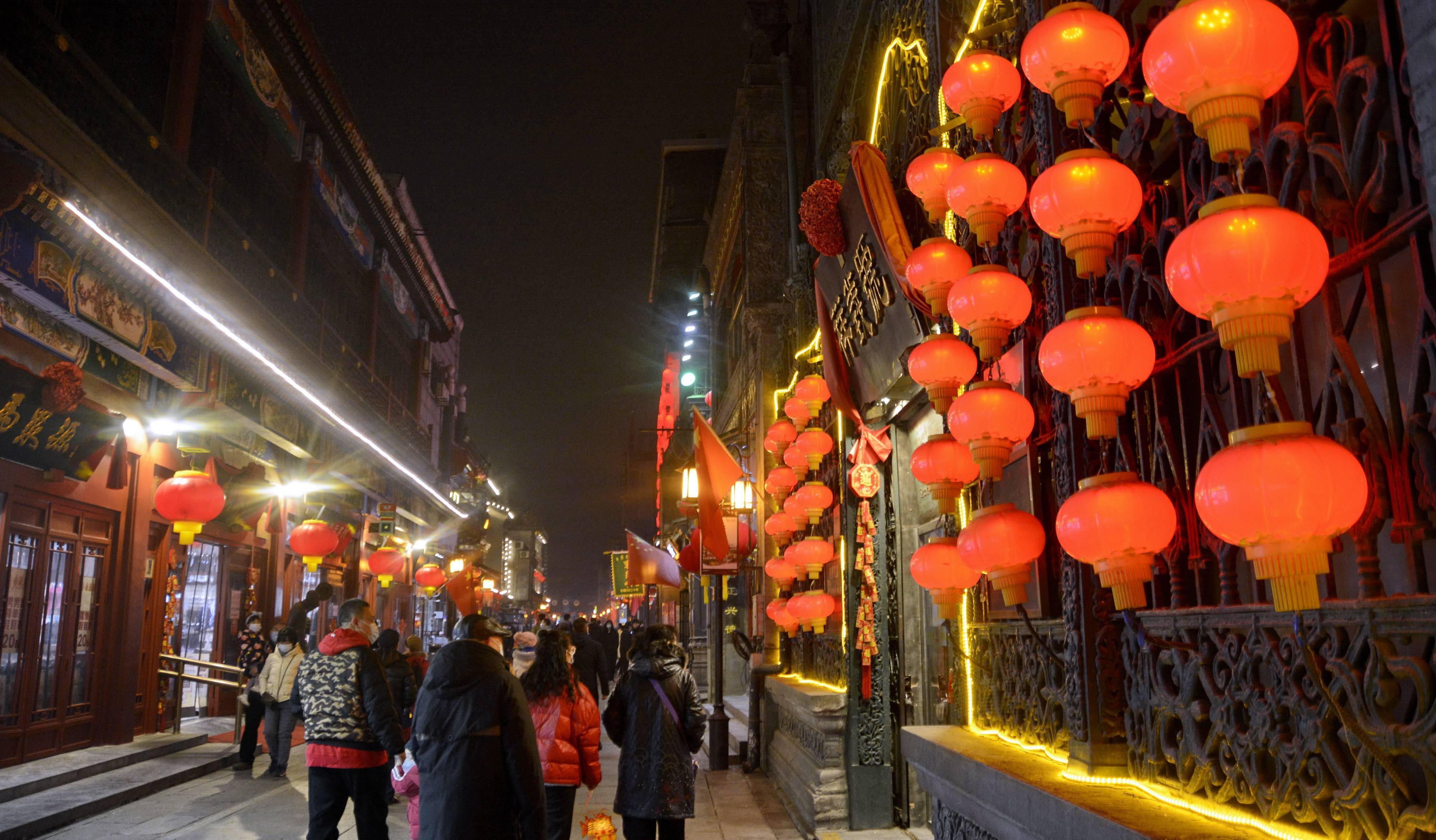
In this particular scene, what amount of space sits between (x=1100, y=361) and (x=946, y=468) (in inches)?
74.1

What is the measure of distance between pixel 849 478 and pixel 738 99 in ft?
29.4

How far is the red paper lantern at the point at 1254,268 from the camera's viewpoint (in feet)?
8.13

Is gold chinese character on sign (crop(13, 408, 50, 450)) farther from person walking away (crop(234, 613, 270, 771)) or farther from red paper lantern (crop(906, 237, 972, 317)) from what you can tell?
red paper lantern (crop(906, 237, 972, 317))

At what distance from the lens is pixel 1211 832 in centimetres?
301

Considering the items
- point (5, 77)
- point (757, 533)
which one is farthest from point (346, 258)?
point (5, 77)

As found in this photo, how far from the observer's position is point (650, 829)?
6367mm

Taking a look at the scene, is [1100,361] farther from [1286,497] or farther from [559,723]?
[559,723]

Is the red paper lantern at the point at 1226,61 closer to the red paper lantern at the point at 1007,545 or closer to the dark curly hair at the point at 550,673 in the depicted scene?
the red paper lantern at the point at 1007,545

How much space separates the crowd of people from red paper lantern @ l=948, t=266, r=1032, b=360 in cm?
290

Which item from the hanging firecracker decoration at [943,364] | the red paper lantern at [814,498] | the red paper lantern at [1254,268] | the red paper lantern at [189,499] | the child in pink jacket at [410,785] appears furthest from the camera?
the red paper lantern at [814,498]

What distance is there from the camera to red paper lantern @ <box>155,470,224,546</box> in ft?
33.2

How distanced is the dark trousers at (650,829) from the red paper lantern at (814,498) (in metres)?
4.57

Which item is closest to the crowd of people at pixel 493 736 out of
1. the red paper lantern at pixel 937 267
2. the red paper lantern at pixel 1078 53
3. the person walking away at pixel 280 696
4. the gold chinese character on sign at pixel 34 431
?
the red paper lantern at pixel 937 267

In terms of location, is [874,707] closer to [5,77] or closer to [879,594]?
[879,594]
